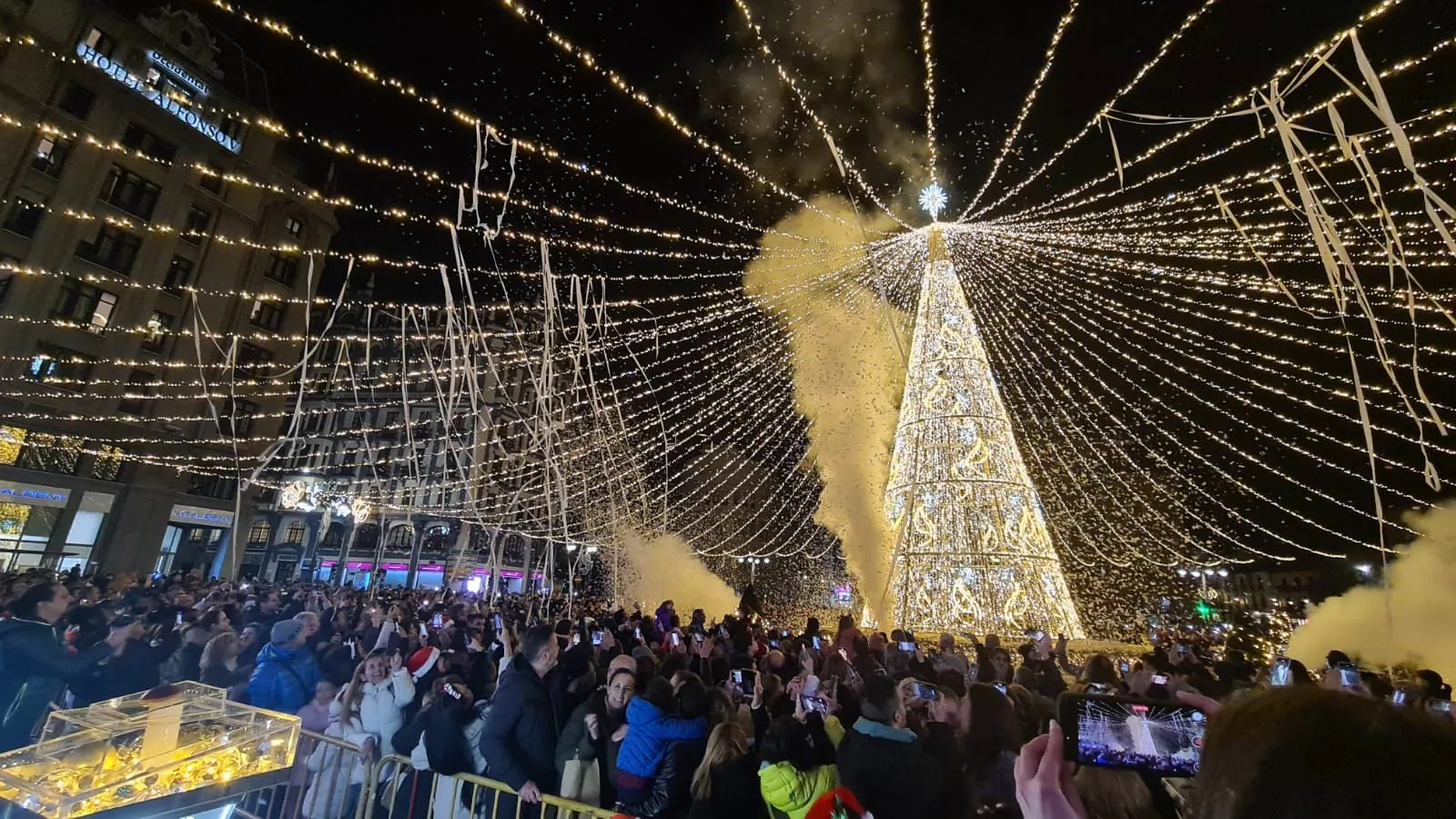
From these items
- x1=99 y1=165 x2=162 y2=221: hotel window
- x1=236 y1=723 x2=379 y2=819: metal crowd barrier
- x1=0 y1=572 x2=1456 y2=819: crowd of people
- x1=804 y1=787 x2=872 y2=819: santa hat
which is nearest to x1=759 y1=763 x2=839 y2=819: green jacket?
x1=0 y1=572 x2=1456 y2=819: crowd of people

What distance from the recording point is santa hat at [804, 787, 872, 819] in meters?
2.72

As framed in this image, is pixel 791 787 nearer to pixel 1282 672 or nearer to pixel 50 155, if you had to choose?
pixel 1282 672

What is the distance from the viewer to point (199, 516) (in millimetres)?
28797

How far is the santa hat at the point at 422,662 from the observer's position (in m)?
6.31

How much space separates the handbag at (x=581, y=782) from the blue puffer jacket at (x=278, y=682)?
301 cm

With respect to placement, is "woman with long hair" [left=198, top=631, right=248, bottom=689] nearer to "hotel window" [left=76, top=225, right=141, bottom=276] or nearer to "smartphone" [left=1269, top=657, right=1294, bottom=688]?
"smartphone" [left=1269, top=657, right=1294, bottom=688]

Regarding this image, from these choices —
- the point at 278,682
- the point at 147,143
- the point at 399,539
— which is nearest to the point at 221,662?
the point at 278,682

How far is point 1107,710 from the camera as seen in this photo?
1927 mm

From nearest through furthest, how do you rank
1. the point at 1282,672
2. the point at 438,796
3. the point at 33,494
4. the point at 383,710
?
the point at 438,796 → the point at 1282,672 → the point at 383,710 → the point at 33,494

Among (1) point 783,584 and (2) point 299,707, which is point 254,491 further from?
(2) point 299,707

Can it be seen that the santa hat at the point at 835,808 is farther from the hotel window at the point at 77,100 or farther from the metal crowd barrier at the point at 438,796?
the hotel window at the point at 77,100

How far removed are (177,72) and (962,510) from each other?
35020 mm

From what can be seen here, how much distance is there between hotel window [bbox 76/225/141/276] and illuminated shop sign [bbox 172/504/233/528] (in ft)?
34.1

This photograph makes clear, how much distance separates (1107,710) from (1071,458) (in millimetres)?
30362
